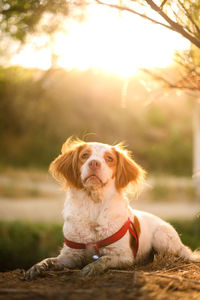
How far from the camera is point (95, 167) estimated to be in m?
2.89

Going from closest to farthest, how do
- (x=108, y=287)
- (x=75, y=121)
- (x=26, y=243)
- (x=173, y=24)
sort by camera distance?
(x=108, y=287), (x=173, y=24), (x=26, y=243), (x=75, y=121)

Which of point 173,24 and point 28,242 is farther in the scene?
point 28,242

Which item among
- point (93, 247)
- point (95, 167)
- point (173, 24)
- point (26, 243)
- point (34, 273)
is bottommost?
point (26, 243)

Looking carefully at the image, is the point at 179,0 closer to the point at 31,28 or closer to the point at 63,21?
the point at 63,21

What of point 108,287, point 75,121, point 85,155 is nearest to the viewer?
point 108,287

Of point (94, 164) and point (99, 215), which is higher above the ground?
point (94, 164)

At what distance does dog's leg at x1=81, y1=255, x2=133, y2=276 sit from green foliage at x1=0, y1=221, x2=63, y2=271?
12.5 ft

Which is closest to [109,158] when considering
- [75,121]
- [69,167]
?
[69,167]

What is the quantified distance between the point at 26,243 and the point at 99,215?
4360 mm

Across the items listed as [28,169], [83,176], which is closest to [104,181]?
[83,176]

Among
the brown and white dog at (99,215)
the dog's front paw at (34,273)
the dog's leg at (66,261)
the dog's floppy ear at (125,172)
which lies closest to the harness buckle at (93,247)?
the brown and white dog at (99,215)

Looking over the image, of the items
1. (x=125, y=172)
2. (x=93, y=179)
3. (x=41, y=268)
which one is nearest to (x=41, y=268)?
(x=41, y=268)

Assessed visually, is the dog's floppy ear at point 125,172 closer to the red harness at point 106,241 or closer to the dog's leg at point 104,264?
the red harness at point 106,241

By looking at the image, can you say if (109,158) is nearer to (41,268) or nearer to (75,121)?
(41,268)
